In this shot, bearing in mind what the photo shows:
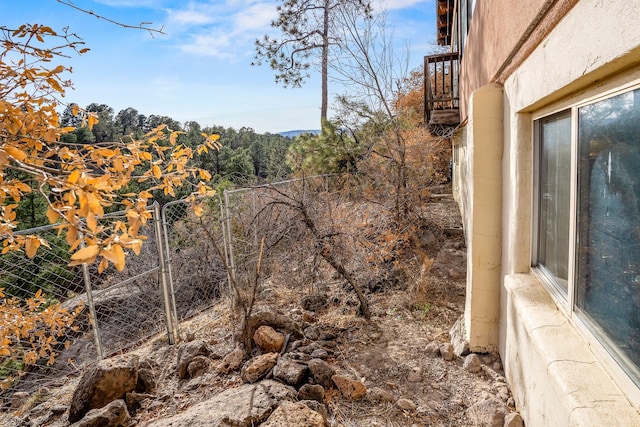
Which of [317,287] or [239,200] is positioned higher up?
[239,200]

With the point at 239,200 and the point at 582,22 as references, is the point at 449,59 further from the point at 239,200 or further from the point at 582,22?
the point at 582,22

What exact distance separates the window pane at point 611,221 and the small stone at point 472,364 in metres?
1.73

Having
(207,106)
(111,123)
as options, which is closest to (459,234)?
(207,106)

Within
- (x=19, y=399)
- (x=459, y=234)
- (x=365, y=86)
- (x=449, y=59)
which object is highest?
(x=449, y=59)

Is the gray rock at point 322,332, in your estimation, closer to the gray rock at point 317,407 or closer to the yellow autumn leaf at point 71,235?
the gray rock at point 317,407

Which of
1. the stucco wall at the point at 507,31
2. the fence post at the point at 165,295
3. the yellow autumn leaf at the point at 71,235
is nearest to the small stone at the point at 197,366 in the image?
the fence post at the point at 165,295

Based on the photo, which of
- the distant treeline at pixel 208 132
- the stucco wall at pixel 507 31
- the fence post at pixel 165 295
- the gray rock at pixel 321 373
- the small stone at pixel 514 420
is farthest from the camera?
the distant treeline at pixel 208 132

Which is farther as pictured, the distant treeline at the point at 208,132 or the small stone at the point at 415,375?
the distant treeline at the point at 208,132

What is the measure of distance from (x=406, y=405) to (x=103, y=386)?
2.56 meters

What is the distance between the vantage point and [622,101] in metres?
1.50

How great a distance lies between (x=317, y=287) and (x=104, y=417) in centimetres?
317

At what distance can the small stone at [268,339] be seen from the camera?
12.6 feet

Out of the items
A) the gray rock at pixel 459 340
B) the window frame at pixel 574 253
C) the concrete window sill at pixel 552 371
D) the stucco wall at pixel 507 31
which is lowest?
the gray rock at pixel 459 340

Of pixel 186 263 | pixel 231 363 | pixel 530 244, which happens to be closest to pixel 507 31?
pixel 530 244
